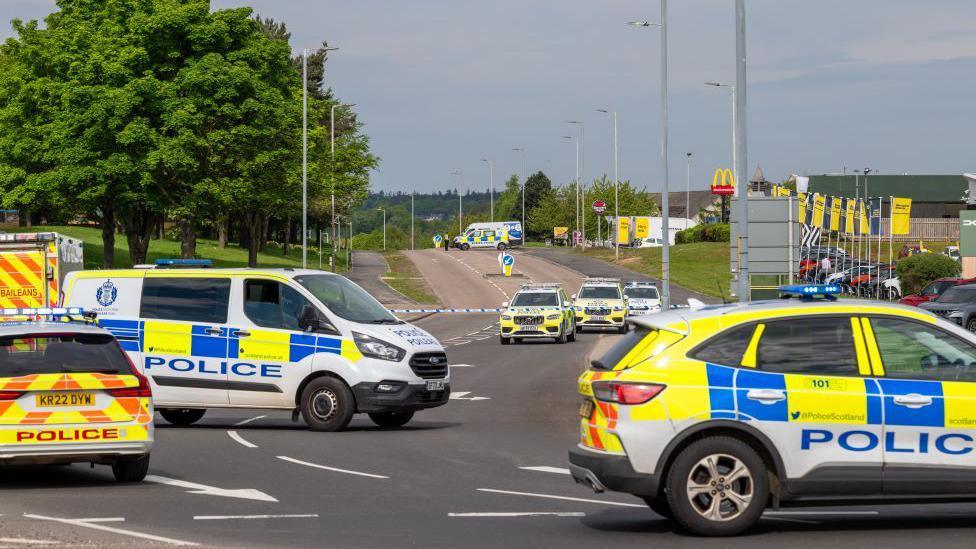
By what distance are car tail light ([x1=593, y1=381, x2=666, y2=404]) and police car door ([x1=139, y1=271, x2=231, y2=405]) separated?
9235 mm

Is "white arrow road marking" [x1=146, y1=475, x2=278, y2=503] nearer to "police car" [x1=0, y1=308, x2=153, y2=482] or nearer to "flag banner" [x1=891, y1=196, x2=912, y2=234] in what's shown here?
"police car" [x1=0, y1=308, x2=153, y2=482]

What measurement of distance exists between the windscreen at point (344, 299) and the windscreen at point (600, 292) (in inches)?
1086

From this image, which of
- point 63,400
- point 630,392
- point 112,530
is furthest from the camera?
point 63,400

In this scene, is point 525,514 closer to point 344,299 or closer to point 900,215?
point 344,299

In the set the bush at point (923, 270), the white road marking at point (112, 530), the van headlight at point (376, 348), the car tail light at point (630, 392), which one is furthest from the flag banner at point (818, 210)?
the white road marking at point (112, 530)

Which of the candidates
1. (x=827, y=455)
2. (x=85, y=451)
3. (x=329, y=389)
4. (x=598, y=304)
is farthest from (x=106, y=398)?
(x=598, y=304)

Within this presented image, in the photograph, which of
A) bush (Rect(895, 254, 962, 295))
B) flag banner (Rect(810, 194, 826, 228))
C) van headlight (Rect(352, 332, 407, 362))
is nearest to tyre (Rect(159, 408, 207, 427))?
van headlight (Rect(352, 332, 407, 362))

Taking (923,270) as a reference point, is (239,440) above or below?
below

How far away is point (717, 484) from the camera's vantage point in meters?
9.03

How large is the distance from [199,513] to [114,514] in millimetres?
665

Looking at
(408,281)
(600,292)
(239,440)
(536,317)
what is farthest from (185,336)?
(408,281)

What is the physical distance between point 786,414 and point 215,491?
5392 mm

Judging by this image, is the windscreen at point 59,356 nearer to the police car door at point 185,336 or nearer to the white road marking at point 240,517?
the white road marking at point 240,517

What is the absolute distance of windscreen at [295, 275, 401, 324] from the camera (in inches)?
692
